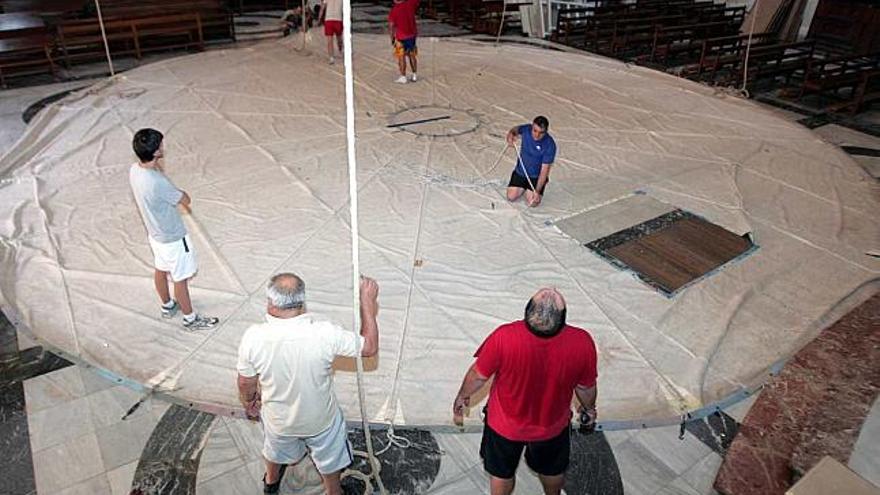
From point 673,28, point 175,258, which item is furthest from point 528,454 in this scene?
point 673,28

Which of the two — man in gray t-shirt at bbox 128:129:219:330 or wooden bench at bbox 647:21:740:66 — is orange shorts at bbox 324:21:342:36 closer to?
wooden bench at bbox 647:21:740:66

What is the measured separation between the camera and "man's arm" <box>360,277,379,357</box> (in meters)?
2.55

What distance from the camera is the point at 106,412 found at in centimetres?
344

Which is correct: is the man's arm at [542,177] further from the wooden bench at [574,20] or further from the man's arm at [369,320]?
the wooden bench at [574,20]

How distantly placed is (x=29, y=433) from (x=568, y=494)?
2.94 metres

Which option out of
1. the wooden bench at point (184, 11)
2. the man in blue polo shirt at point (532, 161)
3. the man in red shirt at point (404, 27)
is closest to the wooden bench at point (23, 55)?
the wooden bench at point (184, 11)

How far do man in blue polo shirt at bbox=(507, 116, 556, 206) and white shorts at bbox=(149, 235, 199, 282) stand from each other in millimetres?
3043

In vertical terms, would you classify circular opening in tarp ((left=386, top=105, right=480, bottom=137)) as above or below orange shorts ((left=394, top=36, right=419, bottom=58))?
below

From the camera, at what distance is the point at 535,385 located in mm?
2414

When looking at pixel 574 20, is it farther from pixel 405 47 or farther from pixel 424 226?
pixel 424 226

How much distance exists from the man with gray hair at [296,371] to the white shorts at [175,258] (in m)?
1.50

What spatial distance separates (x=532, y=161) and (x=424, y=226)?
3.90ft

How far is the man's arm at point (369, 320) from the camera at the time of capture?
255cm

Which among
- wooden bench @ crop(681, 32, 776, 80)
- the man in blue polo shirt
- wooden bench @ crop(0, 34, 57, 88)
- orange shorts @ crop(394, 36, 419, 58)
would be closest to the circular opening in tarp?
orange shorts @ crop(394, 36, 419, 58)
